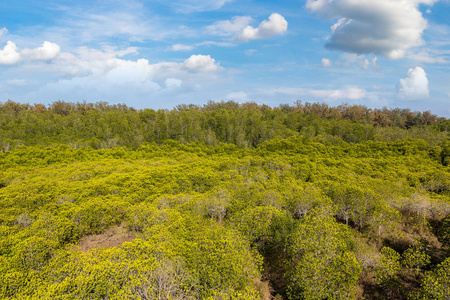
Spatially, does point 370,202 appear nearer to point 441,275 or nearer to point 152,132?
point 441,275

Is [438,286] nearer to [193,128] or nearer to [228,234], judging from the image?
[228,234]

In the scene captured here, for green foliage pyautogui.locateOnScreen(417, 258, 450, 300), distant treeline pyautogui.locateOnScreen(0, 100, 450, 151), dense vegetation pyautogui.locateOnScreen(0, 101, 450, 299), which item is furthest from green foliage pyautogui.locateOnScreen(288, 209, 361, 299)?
distant treeline pyautogui.locateOnScreen(0, 100, 450, 151)

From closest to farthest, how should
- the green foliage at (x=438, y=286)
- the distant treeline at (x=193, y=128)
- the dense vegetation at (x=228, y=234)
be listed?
the green foliage at (x=438, y=286) < the dense vegetation at (x=228, y=234) < the distant treeline at (x=193, y=128)

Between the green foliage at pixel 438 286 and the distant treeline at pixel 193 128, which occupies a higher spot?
the distant treeline at pixel 193 128

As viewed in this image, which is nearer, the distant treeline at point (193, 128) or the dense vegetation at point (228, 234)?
the dense vegetation at point (228, 234)

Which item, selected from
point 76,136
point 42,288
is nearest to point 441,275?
point 42,288

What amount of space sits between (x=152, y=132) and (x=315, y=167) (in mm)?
104236

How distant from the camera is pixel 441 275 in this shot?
20047mm

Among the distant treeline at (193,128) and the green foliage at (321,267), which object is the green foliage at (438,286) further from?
the distant treeline at (193,128)

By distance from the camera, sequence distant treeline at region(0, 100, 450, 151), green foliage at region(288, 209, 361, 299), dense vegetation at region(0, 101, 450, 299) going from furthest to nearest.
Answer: distant treeline at region(0, 100, 450, 151) < green foliage at region(288, 209, 361, 299) < dense vegetation at region(0, 101, 450, 299)

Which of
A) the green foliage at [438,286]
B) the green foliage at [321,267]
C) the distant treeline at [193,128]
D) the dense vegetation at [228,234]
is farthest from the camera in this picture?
the distant treeline at [193,128]

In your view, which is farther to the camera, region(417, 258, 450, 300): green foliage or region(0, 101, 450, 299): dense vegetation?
region(0, 101, 450, 299): dense vegetation

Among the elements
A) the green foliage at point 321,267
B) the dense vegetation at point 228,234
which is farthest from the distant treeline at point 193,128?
the green foliage at point 321,267

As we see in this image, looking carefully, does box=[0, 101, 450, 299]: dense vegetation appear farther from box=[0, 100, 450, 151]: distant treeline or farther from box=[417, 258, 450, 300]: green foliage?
box=[0, 100, 450, 151]: distant treeline
